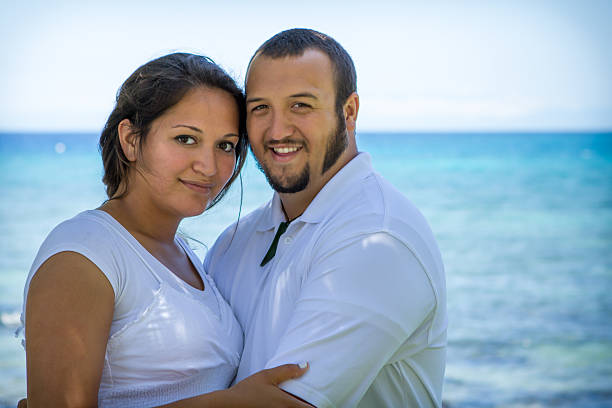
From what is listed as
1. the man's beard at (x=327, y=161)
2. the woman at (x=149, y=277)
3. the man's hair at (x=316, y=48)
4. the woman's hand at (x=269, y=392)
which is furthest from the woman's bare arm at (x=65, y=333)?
Result: the man's hair at (x=316, y=48)

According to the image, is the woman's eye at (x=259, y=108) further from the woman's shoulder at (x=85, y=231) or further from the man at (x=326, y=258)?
the woman's shoulder at (x=85, y=231)

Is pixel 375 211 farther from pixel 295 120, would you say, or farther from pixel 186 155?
pixel 186 155

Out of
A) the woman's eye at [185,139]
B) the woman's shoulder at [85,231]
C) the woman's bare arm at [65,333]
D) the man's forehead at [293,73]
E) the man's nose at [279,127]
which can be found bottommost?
the woman's bare arm at [65,333]

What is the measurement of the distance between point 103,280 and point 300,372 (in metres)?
0.76

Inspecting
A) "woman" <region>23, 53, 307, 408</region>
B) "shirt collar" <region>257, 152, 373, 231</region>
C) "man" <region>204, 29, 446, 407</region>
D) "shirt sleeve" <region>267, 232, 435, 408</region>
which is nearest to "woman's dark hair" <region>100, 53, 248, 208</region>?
"woman" <region>23, 53, 307, 408</region>

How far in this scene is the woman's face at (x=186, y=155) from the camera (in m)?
2.72

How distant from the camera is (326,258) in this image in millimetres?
2494

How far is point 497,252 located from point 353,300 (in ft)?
47.9

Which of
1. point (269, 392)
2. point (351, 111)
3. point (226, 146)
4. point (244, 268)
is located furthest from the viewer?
point (351, 111)

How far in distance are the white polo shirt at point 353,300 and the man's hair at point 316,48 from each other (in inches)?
15.0

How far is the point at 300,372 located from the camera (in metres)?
2.30

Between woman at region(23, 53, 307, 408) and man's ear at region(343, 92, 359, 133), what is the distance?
19.8 inches

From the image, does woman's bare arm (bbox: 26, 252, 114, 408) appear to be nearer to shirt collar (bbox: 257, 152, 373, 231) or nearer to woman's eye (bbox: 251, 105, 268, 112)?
shirt collar (bbox: 257, 152, 373, 231)

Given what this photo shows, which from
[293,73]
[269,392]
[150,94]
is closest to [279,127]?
[293,73]
